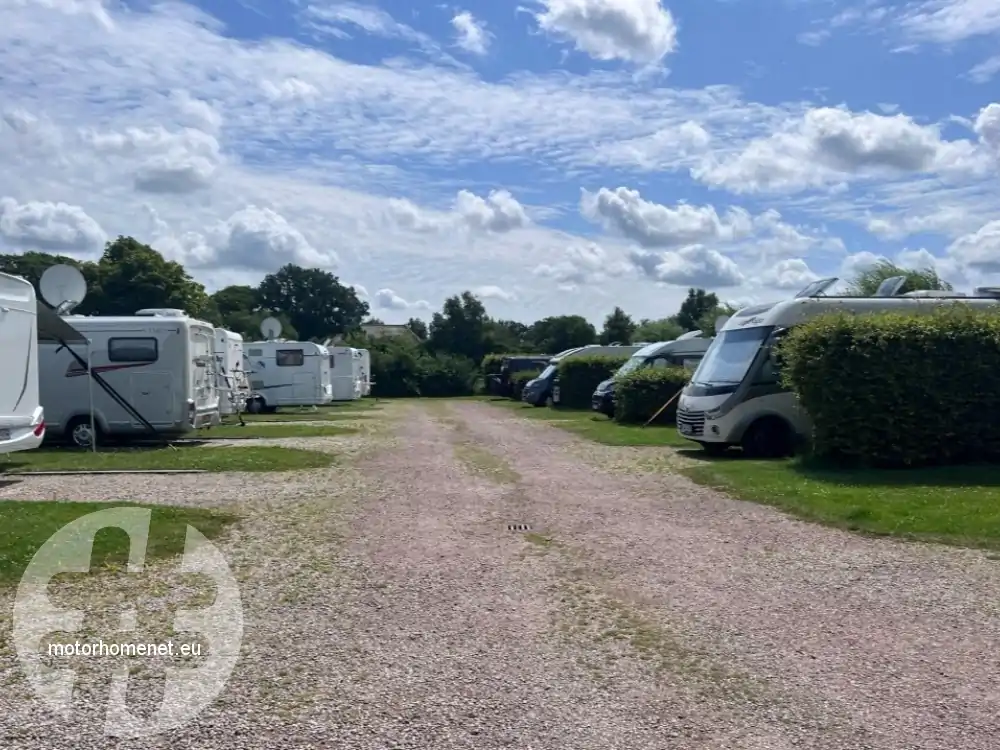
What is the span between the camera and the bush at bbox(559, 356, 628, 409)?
117 ft

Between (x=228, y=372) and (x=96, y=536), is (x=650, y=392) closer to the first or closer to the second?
(x=228, y=372)

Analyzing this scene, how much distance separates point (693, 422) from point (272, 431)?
10.9 m

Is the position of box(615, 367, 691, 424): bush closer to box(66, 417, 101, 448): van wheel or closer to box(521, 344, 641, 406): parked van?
box(521, 344, 641, 406): parked van

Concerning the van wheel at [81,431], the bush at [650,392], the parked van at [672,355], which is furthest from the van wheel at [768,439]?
the van wheel at [81,431]

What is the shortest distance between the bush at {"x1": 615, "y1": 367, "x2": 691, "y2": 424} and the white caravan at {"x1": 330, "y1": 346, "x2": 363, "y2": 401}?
1855 cm

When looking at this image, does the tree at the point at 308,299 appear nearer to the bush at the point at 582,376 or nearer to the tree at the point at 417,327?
the tree at the point at 417,327

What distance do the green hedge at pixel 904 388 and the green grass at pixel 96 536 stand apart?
911 cm

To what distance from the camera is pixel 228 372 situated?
26.5 metres

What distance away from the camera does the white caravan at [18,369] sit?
1354cm

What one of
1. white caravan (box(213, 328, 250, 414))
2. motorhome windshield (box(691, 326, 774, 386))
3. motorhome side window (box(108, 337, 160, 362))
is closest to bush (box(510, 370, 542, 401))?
white caravan (box(213, 328, 250, 414))

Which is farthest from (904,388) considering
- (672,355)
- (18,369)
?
(672,355)

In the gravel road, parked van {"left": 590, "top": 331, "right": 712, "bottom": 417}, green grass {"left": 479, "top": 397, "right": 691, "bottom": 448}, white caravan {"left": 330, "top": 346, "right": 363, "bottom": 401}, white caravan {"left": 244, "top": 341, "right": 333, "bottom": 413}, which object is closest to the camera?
the gravel road

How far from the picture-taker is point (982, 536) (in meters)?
9.77

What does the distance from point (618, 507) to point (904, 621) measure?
532cm
